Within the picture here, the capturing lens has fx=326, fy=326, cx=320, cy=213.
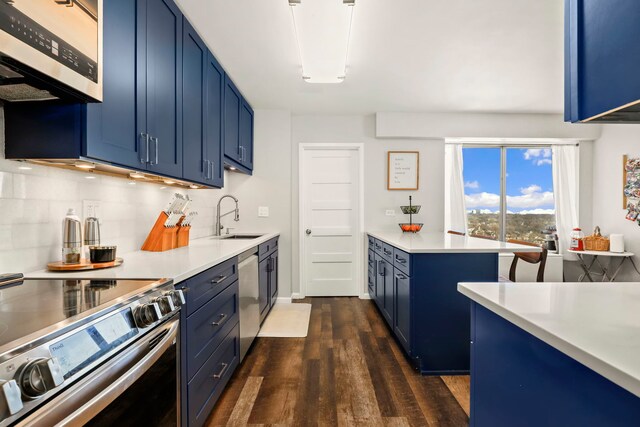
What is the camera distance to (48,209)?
4.94 feet

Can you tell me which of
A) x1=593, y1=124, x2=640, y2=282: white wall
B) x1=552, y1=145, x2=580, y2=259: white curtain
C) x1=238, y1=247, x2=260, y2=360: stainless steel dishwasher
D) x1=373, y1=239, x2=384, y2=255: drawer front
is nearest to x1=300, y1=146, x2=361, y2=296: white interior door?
x1=373, y1=239, x2=384, y2=255: drawer front

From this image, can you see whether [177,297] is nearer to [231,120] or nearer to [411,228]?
[231,120]

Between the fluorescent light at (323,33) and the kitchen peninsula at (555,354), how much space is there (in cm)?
169

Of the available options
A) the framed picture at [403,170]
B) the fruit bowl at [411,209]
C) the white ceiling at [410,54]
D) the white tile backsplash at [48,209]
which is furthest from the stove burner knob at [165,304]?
the framed picture at [403,170]

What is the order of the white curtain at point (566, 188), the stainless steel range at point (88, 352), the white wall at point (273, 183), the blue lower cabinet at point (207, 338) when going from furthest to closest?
the white curtain at point (566, 188), the white wall at point (273, 183), the blue lower cabinet at point (207, 338), the stainless steel range at point (88, 352)

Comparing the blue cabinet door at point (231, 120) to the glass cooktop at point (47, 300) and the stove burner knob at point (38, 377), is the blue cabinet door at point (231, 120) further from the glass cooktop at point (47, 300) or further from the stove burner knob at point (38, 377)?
the stove burner knob at point (38, 377)

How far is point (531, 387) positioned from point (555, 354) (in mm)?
133

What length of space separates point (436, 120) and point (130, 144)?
377cm

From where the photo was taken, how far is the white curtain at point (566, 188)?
4633 millimetres

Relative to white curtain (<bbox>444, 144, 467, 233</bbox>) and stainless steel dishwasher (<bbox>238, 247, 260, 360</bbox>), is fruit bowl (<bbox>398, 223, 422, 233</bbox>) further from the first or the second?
stainless steel dishwasher (<bbox>238, 247, 260, 360</bbox>)

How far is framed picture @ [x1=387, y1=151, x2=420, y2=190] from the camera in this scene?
4.37m

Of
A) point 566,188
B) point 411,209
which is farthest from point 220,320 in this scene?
point 566,188

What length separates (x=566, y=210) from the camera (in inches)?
183

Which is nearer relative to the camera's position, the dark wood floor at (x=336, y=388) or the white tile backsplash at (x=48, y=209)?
the white tile backsplash at (x=48, y=209)
